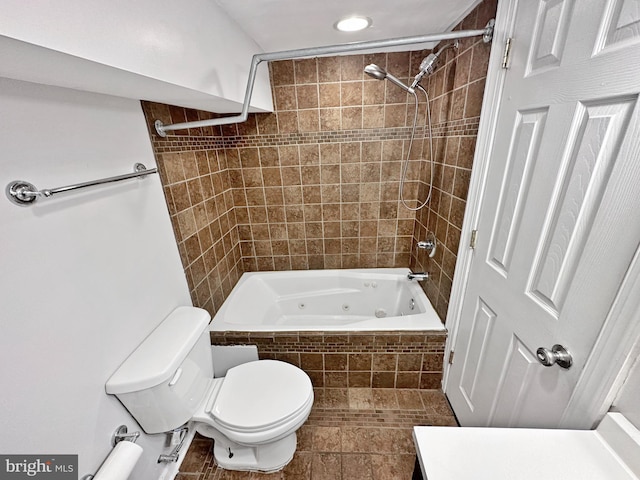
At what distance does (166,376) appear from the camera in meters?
0.94

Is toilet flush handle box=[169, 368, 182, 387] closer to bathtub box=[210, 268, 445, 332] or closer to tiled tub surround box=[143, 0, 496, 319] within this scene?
tiled tub surround box=[143, 0, 496, 319]

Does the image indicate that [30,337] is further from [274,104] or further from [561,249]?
[274,104]

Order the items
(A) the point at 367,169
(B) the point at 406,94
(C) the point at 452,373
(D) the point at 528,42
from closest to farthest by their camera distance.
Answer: (D) the point at 528,42 < (C) the point at 452,373 < (B) the point at 406,94 < (A) the point at 367,169

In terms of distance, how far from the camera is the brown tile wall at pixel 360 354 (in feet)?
5.06

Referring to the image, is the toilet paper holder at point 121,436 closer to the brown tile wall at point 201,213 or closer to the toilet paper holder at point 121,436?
the toilet paper holder at point 121,436

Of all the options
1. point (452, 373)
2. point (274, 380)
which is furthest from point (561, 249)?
point (274, 380)

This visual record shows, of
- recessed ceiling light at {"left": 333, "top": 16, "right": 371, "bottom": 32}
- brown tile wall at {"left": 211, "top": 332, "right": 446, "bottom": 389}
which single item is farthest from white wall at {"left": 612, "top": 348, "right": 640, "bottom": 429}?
recessed ceiling light at {"left": 333, "top": 16, "right": 371, "bottom": 32}

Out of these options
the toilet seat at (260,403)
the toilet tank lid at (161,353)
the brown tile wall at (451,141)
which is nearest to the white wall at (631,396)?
the brown tile wall at (451,141)

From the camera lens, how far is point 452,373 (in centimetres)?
150

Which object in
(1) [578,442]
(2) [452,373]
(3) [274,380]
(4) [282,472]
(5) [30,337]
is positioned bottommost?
(4) [282,472]

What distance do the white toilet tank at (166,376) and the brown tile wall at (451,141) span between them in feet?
4.42

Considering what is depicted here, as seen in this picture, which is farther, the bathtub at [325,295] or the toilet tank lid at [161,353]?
the bathtub at [325,295]

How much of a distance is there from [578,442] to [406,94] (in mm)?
1873

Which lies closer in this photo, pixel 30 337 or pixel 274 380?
pixel 30 337
